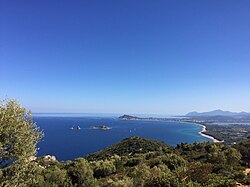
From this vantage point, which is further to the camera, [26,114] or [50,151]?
[50,151]

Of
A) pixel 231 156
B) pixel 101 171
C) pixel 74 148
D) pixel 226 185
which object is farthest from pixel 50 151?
pixel 226 185

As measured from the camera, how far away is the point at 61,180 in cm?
1783

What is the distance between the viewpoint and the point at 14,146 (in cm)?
912

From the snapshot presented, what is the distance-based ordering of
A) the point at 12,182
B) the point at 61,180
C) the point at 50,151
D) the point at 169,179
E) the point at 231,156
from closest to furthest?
1. the point at 12,182
2. the point at 169,179
3. the point at 61,180
4. the point at 231,156
5. the point at 50,151

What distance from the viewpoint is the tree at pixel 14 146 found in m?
8.95

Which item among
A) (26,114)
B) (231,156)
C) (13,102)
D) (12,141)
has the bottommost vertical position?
(231,156)

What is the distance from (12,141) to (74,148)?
9815 cm

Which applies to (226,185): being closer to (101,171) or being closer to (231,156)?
(231,156)

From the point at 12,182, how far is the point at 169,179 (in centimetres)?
767

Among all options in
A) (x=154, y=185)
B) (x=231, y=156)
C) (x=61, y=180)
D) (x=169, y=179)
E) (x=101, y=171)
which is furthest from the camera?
(x=101, y=171)

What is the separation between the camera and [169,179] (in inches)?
384

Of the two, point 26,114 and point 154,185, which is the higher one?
point 26,114

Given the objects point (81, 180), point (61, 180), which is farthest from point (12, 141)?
point (81, 180)

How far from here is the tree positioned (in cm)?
895
